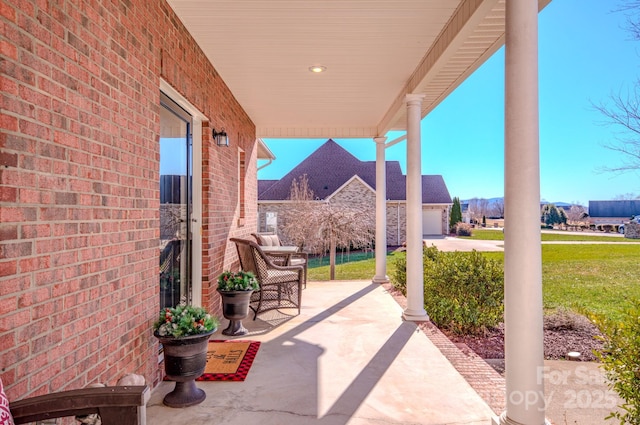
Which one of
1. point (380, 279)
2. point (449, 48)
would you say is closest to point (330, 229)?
point (380, 279)

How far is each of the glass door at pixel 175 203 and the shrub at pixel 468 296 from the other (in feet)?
10.1

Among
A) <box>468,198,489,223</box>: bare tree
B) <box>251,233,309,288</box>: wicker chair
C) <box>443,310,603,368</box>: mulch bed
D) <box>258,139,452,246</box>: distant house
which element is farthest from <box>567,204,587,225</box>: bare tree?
<box>251,233,309,288</box>: wicker chair

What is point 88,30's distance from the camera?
204 centimetres

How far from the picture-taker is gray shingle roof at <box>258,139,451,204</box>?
19350mm

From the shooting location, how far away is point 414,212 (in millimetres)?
5004

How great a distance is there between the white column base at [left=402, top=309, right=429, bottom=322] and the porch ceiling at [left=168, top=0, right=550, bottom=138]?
8.90 feet

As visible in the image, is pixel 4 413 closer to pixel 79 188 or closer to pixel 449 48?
pixel 79 188

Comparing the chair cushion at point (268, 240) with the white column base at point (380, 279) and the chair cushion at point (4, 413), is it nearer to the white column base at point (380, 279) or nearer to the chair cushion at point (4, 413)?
the white column base at point (380, 279)

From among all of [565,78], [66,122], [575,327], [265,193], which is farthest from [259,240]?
[565,78]

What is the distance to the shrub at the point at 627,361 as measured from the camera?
2072 millimetres

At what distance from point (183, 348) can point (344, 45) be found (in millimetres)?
3087

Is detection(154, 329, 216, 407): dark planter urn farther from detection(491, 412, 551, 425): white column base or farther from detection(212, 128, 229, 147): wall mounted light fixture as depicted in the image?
detection(212, 128, 229, 147): wall mounted light fixture

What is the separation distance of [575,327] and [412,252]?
2.44m

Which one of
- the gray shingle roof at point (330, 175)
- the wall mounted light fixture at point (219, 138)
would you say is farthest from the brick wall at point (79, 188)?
the gray shingle roof at point (330, 175)
